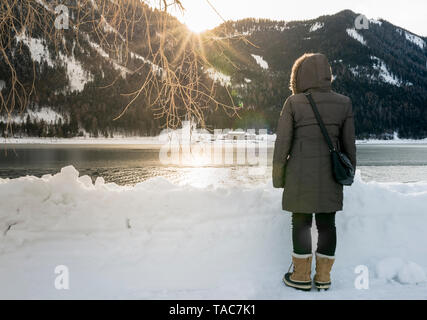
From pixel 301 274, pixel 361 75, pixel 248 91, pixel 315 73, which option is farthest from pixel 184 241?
pixel 361 75

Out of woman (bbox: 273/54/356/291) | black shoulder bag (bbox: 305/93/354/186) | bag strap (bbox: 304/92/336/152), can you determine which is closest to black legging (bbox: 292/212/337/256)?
woman (bbox: 273/54/356/291)

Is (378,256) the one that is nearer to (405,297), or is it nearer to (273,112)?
(405,297)

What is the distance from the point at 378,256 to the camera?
280 cm

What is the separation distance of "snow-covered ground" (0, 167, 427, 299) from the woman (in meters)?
0.36

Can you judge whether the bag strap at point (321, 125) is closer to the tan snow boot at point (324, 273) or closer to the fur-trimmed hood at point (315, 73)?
the fur-trimmed hood at point (315, 73)

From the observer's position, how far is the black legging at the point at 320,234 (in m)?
2.25

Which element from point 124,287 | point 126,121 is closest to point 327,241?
point 124,287

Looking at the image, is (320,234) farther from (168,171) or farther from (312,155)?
(168,171)

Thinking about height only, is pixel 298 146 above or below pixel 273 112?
below

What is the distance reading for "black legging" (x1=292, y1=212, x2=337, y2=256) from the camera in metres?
2.25

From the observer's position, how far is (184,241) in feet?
9.69

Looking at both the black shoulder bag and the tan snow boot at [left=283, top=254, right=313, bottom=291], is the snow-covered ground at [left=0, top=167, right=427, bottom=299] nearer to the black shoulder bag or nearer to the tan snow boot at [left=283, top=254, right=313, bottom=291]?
the tan snow boot at [left=283, top=254, right=313, bottom=291]
